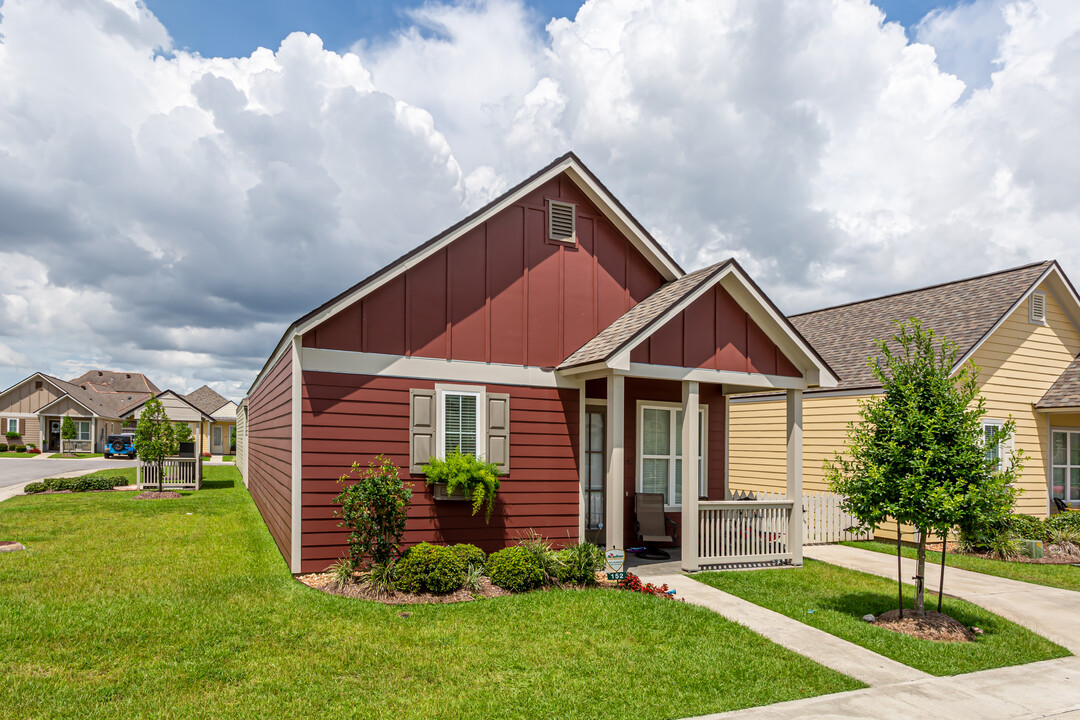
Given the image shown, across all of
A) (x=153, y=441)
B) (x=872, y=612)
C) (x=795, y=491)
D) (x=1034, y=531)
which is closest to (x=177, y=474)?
(x=153, y=441)

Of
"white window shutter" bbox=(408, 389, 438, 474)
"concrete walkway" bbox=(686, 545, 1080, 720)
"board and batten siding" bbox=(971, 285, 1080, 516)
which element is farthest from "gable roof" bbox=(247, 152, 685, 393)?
"board and batten siding" bbox=(971, 285, 1080, 516)

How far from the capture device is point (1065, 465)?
1734 cm

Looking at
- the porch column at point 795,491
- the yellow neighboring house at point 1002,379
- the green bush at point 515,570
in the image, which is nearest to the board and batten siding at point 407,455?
the green bush at point 515,570

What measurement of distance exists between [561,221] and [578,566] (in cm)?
570

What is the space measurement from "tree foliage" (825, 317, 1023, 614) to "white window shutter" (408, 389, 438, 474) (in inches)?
218

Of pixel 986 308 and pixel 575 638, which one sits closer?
pixel 575 638

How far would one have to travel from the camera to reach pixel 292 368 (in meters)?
9.45

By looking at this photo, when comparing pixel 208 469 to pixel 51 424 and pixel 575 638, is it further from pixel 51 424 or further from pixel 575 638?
pixel 575 638

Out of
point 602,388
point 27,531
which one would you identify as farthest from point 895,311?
point 27,531

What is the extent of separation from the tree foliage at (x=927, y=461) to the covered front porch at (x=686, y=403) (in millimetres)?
2875

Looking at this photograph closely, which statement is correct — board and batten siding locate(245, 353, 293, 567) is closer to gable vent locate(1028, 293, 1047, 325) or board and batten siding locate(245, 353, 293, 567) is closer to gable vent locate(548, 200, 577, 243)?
gable vent locate(548, 200, 577, 243)

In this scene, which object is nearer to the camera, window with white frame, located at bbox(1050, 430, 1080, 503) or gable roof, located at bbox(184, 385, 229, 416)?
window with white frame, located at bbox(1050, 430, 1080, 503)

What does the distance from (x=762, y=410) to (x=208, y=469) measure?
28384 mm

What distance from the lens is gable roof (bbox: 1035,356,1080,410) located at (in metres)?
16.1
